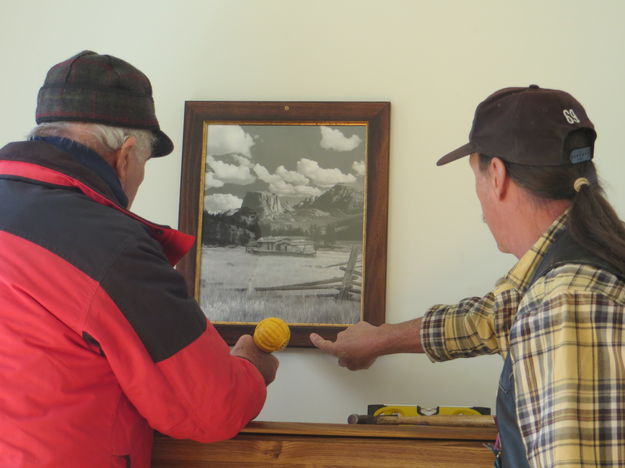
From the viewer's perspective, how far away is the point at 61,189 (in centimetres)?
110

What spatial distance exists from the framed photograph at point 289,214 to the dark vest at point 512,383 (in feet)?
2.61

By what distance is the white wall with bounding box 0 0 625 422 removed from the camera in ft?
6.18

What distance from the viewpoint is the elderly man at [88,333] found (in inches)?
40.3

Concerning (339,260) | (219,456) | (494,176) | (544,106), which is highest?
(544,106)

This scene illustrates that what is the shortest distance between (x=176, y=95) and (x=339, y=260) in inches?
26.1

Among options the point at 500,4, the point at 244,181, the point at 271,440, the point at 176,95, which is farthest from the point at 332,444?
the point at 500,4

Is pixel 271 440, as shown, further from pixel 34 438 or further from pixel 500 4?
pixel 500 4

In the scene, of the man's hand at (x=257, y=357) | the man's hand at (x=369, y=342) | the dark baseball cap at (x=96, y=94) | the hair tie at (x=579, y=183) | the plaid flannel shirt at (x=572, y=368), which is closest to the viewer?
the plaid flannel shirt at (x=572, y=368)

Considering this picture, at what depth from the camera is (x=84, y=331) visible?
103 cm

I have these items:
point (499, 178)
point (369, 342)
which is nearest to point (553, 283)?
point (499, 178)

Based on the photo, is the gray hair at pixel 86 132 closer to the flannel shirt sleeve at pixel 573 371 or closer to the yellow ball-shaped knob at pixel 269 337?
the yellow ball-shaped knob at pixel 269 337

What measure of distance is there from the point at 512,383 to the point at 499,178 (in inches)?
13.4

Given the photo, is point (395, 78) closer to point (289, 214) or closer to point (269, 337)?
point (289, 214)

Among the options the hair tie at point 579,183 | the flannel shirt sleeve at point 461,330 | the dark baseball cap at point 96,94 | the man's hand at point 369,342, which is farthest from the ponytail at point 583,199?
the dark baseball cap at point 96,94
